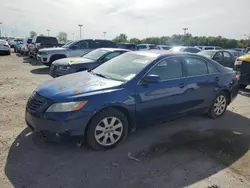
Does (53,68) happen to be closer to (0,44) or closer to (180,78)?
(180,78)

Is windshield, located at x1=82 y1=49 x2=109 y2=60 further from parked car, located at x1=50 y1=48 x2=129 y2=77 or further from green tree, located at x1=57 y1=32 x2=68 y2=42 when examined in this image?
green tree, located at x1=57 y1=32 x2=68 y2=42

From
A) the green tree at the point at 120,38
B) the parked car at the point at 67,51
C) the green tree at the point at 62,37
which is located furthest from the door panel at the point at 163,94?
the green tree at the point at 62,37

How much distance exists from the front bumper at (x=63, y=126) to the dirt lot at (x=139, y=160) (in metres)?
0.41

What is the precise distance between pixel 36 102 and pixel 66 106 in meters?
0.60

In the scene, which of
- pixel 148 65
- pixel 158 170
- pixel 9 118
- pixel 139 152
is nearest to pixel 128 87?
pixel 148 65

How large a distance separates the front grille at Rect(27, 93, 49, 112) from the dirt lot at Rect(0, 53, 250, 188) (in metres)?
0.64

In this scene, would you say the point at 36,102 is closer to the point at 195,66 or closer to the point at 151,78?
the point at 151,78

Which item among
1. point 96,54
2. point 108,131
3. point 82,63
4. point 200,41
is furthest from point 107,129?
point 200,41

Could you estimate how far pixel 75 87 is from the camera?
11.6 feet

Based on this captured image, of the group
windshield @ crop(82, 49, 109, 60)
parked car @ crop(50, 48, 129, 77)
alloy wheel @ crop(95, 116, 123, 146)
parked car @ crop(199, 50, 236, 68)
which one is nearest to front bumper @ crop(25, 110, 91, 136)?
alloy wheel @ crop(95, 116, 123, 146)

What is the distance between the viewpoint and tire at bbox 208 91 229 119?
16.4 feet

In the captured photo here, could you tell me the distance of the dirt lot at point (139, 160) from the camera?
282cm

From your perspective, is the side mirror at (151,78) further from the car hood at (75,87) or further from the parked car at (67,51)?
the parked car at (67,51)

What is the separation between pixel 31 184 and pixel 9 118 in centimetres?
243
